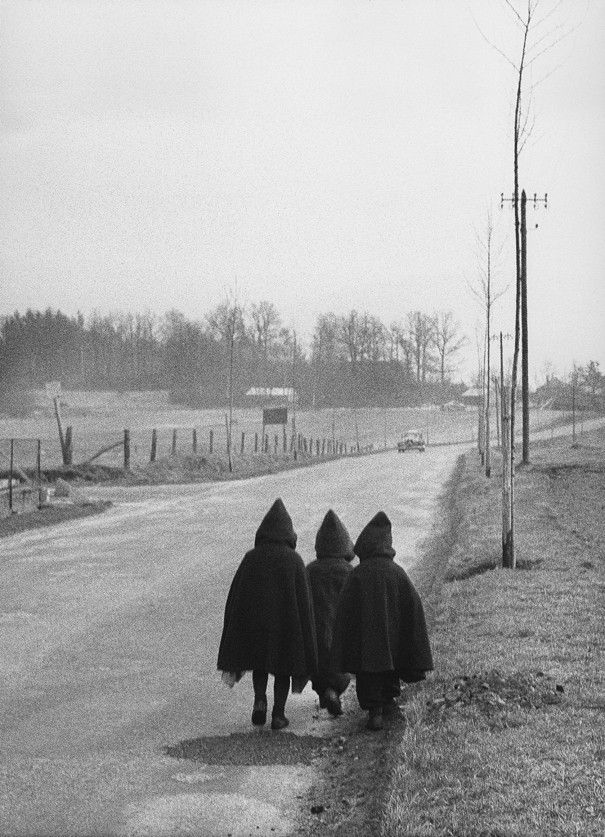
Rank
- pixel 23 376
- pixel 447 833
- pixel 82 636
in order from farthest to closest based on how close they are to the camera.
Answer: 1. pixel 23 376
2. pixel 82 636
3. pixel 447 833

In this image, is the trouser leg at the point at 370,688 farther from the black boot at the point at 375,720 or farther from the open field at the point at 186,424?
the open field at the point at 186,424

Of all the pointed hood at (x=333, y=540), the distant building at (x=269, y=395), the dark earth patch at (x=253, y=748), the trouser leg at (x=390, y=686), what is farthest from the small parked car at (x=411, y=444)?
the dark earth patch at (x=253, y=748)

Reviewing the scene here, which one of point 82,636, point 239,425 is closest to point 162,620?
point 82,636

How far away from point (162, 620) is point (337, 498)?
1740cm

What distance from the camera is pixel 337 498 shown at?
29438 millimetres

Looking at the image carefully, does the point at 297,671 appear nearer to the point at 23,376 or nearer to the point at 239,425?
the point at 239,425

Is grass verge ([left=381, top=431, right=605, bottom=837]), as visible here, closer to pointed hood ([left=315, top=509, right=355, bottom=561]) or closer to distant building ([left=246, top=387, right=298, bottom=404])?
pointed hood ([left=315, top=509, right=355, bottom=561])

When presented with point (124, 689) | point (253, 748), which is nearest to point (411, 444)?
point (124, 689)

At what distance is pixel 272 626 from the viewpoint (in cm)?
786

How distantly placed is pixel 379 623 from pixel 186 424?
87025 mm

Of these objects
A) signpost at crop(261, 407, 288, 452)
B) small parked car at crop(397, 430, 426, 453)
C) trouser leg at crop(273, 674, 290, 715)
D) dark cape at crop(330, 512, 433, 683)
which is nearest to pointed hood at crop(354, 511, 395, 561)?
dark cape at crop(330, 512, 433, 683)

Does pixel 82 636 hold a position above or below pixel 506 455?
below

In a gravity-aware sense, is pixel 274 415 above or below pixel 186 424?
above

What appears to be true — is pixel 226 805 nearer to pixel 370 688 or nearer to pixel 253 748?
pixel 253 748
